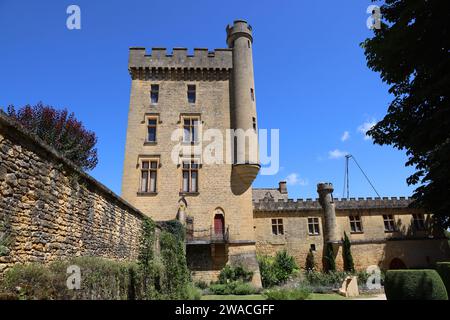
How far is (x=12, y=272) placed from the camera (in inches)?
172

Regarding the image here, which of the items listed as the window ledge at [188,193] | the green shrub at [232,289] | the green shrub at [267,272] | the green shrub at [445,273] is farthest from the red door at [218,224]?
the green shrub at [445,273]

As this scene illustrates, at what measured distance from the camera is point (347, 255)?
23969mm

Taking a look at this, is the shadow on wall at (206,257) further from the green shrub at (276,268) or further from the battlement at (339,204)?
the battlement at (339,204)

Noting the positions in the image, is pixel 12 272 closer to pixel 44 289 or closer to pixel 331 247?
pixel 44 289

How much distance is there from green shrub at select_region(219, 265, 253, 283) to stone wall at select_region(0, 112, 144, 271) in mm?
12433

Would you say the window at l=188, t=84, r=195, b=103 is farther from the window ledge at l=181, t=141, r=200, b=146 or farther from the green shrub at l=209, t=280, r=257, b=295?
the green shrub at l=209, t=280, r=257, b=295

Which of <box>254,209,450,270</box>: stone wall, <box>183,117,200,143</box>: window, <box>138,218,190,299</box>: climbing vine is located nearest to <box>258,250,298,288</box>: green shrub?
<box>254,209,450,270</box>: stone wall

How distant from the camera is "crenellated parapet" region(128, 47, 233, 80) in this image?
2330cm

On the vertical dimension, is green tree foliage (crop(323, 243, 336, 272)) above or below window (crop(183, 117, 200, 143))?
below

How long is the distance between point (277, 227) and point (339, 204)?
567cm

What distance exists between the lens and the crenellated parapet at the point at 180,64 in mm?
23297

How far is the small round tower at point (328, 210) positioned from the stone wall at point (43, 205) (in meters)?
20.1
